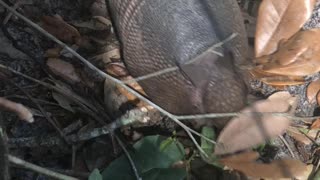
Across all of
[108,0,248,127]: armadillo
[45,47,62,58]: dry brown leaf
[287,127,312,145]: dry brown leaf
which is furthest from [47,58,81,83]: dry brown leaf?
[287,127,312,145]: dry brown leaf

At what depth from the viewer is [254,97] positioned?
2.48 m

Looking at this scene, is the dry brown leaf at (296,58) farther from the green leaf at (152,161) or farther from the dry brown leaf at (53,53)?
the dry brown leaf at (53,53)

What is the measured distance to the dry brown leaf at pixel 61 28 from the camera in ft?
8.60

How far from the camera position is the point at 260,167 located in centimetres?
207

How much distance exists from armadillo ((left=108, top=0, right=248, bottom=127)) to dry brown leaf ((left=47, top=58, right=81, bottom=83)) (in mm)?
258

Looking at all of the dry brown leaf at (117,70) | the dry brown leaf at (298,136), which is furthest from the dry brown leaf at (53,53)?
the dry brown leaf at (298,136)

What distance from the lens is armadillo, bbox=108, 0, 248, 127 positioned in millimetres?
2178

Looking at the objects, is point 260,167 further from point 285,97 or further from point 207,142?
point 285,97

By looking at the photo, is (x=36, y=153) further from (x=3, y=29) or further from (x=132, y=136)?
(x=3, y=29)

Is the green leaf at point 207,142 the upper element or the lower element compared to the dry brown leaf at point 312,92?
lower

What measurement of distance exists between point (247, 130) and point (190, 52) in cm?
35

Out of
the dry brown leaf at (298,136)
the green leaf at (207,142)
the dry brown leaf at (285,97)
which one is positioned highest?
the dry brown leaf at (285,97)

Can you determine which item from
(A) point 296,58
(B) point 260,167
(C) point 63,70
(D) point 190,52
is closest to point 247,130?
(B) point 260,167

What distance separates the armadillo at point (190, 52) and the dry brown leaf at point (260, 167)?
0.16 m
